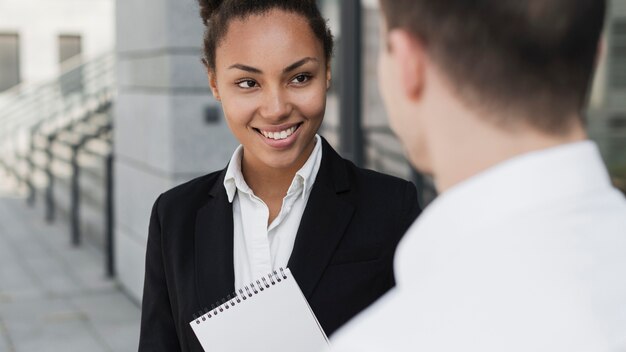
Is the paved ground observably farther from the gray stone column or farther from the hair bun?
the hair bun

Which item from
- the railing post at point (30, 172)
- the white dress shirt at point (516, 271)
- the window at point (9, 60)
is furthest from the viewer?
the window at point (9, 60)

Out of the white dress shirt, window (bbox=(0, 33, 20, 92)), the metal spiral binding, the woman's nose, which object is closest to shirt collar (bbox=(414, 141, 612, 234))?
the white dress shirt

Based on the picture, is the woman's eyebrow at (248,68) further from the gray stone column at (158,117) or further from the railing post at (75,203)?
the railing post at (75,203)

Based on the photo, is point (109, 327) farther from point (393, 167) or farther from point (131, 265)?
point (393, 167)

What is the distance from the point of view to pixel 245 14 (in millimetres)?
1591

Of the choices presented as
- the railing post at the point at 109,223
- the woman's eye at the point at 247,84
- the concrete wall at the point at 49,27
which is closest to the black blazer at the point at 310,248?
the woman's eye at the point at 247,84

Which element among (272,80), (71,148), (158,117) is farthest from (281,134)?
(71,148)

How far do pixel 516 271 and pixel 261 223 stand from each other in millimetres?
1027

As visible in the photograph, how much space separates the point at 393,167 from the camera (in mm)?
5215

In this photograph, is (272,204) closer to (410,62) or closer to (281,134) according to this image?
(281,134)

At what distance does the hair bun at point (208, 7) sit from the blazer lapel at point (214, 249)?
32 cm

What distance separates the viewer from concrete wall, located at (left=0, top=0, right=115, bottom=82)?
77.2 ft

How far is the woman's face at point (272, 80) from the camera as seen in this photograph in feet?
5.16

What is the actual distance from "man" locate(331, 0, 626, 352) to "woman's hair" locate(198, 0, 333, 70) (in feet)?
2.51
